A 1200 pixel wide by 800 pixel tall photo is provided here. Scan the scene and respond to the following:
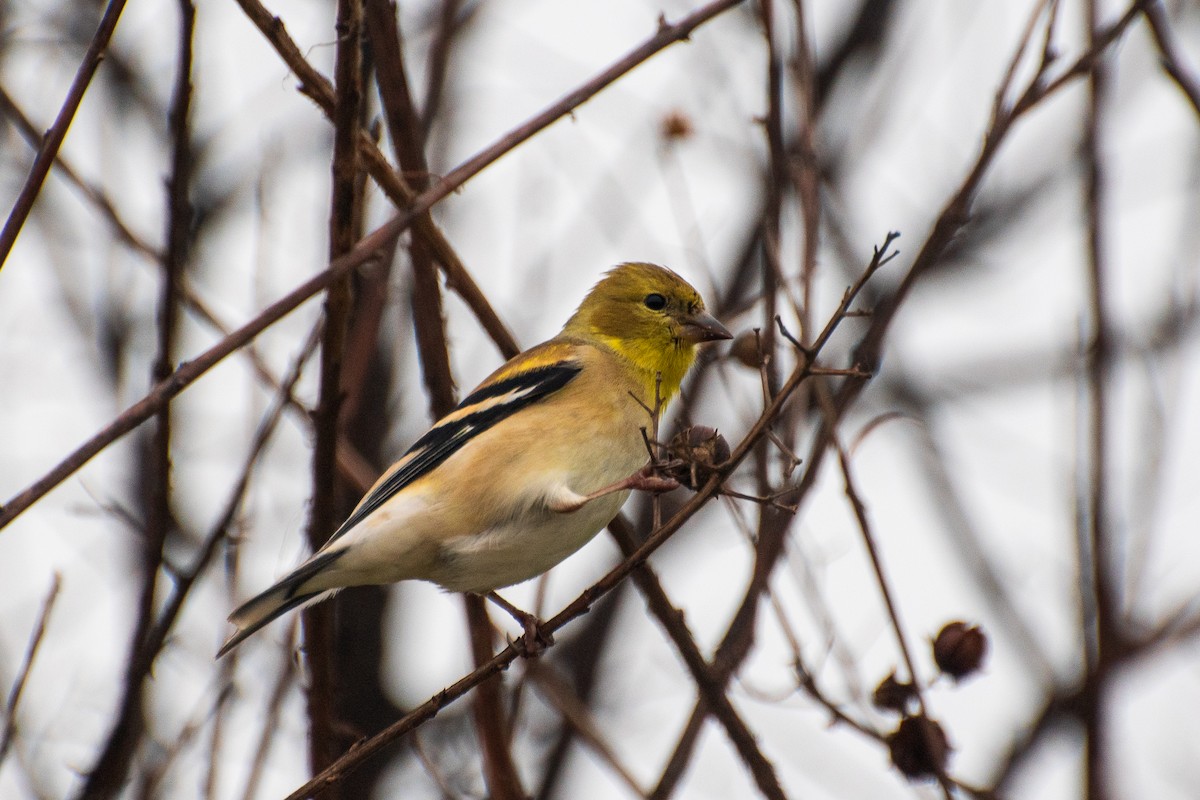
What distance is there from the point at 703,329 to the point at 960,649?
2.16m

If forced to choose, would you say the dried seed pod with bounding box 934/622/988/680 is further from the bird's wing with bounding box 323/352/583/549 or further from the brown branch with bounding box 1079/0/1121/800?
the bird's wing with bounding box 323/352/583/549

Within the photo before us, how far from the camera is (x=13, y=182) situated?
6.77m

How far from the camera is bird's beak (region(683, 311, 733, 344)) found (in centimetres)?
527

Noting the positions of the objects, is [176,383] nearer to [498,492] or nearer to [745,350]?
[498,492]

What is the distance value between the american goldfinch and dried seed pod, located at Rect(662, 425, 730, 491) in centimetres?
53

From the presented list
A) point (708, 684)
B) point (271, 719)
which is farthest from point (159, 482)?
point (708, 684)

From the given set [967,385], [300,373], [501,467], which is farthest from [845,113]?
[300,373]

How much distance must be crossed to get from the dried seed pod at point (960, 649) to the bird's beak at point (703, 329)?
1883mm

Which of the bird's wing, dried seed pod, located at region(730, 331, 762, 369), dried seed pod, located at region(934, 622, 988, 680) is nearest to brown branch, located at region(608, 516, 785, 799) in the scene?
dried seed pod, located at region(934, 622, 988, 680)

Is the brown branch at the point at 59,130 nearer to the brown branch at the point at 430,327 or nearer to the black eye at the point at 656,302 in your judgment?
the brown branch at the point at 430,327

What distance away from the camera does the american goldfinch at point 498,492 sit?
162 inches

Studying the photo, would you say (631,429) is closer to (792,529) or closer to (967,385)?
(792,529)

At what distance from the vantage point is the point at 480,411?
4.91 m

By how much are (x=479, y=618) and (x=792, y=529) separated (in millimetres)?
1112
